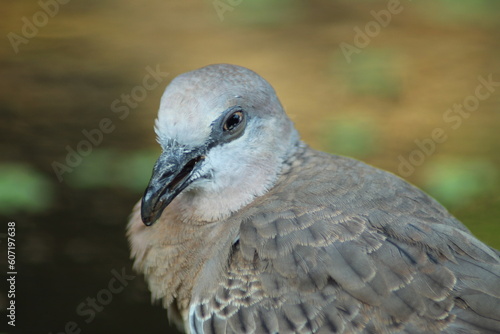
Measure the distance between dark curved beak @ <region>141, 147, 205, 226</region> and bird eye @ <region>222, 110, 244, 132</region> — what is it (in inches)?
7.4

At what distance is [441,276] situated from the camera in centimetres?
302

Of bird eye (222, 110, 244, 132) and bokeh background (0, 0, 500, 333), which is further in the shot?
bokeh background (0, 0, 500, 333)

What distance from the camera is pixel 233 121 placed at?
3418mm

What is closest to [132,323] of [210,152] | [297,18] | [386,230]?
[210,152]

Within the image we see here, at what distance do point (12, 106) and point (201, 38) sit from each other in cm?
212

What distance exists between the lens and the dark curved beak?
3227mm

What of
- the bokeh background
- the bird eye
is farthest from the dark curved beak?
the bokeh background

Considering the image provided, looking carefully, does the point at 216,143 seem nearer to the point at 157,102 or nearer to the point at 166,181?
the point at 166,181

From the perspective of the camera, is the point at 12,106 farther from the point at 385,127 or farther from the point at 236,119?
the point at 236,119

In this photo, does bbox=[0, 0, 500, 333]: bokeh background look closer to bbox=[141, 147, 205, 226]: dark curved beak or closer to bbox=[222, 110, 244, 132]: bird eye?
bbox=[141, 147, 205, 226]: dark curved beak

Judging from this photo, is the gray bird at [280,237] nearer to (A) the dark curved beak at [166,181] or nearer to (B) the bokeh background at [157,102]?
(A) the dark curved beak at [166,181]

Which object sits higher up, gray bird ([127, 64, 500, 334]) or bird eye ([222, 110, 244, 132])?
bird eye ([222, 110, 244, 132])

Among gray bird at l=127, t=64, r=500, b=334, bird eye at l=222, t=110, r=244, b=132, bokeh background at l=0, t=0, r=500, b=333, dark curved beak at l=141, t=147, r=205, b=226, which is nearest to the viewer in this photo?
gray bird at l=127, t=64, r=500, b=334

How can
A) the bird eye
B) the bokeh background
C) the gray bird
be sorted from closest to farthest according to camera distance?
the gray bird, the bird eye, the bokeh background
